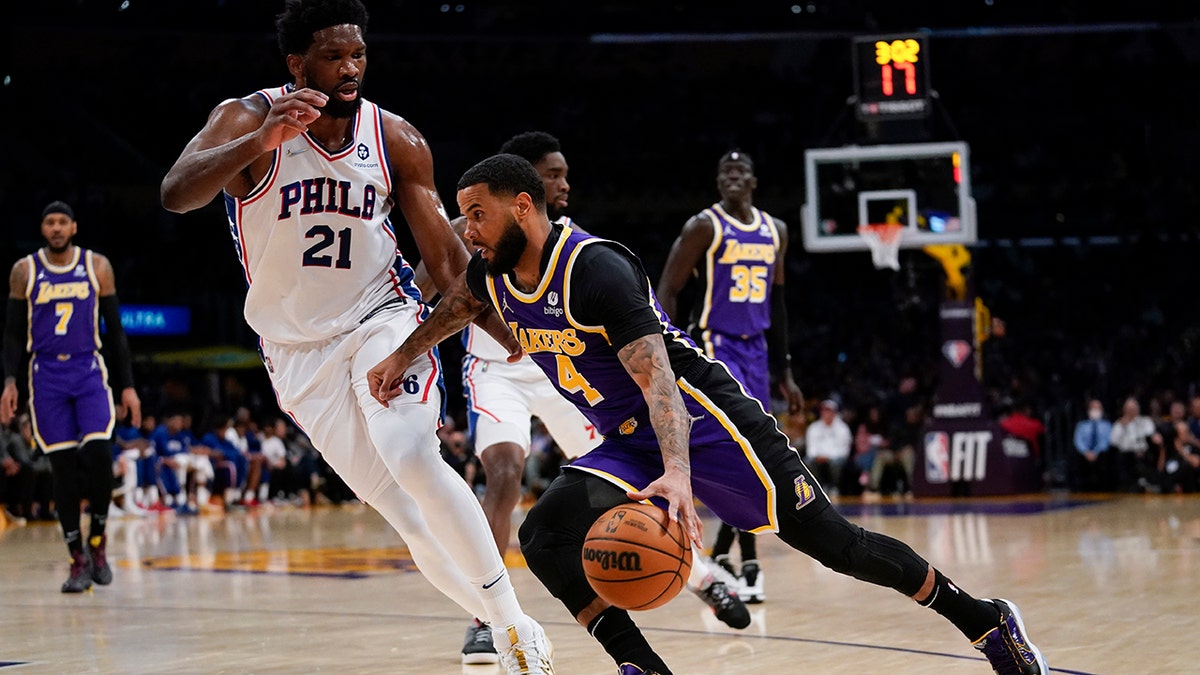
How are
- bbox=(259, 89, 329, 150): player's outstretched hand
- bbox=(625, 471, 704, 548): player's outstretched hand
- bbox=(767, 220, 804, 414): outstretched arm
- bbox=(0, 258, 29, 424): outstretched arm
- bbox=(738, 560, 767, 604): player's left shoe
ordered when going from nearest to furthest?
1. bbox=(625, 471, 704, 548): player's outstretched hand
2. bbox=(259, 89, 329, 150): player's outstretched hand
3. bbox=(738, 560, 767, 604): player's left shoe
4. bbox=(767, 220, 804, 414): outstretched arm
5. bbox=(0, 258, 29, 424): outstretched arm

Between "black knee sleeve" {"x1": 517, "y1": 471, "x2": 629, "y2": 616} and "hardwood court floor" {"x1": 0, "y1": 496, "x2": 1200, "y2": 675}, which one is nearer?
"black knee sleeve" {"x1": 517, "y1": 471, "x2": 629, "y2": 616}

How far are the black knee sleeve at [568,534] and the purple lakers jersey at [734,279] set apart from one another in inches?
136

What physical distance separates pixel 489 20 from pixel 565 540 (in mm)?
27430

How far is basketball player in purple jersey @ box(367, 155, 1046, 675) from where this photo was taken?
4152 mm

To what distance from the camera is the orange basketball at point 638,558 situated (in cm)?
380

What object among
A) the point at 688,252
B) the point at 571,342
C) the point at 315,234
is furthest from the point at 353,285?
the point at 688,252

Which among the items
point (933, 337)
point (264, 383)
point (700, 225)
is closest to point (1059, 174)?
point (933, 337)

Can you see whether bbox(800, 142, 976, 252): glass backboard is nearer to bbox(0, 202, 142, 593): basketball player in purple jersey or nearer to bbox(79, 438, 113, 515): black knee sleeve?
bbox(0, 202, 142, 593): basketball player in purple jersey

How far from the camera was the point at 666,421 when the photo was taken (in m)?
3.88

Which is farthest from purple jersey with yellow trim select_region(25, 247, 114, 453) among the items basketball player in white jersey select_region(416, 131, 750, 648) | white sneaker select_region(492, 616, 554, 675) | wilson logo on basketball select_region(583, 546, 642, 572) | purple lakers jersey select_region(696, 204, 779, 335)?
wilson logo on basketball select_region(583, 546, 642, 572)

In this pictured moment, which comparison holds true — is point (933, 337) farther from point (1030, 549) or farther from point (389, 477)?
point (389, 477)

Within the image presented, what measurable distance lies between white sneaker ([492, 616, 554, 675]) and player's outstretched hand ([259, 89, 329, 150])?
66.8 inches

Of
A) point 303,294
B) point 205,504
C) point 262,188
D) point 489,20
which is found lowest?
point 205,504

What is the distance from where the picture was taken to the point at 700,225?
25.0ft
